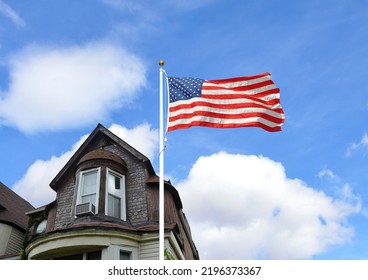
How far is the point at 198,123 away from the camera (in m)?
9.16

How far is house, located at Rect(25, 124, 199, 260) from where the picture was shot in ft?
40.3

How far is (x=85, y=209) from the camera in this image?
13539 mm

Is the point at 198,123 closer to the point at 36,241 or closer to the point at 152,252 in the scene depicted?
the point at 152,252

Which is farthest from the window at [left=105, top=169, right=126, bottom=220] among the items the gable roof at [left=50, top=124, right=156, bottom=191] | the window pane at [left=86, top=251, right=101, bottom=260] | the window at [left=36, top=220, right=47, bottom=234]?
the window at [left=36, top=220, right=47, bottom=234]

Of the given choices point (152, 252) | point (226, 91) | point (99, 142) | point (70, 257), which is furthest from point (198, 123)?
point (99, 142)

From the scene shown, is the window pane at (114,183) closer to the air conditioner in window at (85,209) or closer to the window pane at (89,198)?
the window pane at (89,198)

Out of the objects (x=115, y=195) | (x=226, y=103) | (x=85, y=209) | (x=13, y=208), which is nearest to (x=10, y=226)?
(x=13, y=208)

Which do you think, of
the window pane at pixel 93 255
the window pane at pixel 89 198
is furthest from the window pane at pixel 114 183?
the window pane at pixel 93 255

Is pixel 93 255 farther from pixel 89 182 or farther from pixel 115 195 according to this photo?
pixel 89 182

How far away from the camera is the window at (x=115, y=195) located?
47.1 ft

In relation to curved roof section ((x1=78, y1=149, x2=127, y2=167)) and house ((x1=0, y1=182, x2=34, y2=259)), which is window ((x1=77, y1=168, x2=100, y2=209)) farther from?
house ((x1=0, y1=182, x2=34, y2=259))

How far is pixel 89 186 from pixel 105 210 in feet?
4.98
